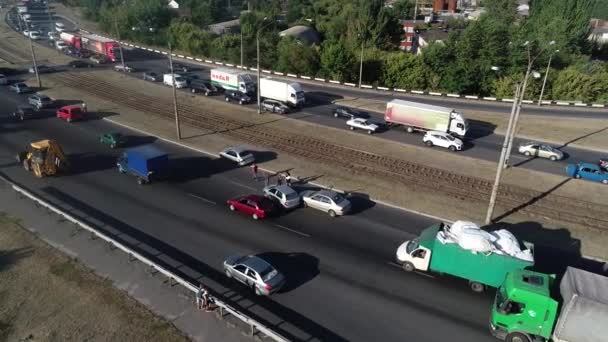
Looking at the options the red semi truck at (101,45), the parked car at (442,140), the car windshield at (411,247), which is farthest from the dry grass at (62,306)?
the red semi truck at (101,45)

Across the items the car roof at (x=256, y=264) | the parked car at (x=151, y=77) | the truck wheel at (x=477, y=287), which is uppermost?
the parked car at (x=151, y=77)

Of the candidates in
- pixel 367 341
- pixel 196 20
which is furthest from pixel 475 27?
pixel 196 20

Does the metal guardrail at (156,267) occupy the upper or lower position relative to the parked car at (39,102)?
lower

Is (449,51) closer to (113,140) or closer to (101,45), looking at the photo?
(113,140)

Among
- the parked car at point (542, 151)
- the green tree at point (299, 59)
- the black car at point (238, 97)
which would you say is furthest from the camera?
the green tree at point (299, 59)

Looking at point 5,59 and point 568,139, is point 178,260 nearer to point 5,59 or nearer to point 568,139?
point 568,139

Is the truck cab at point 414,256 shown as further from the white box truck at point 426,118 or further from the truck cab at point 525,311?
the white box truck at point 426,118

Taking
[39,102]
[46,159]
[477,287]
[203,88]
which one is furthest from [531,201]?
[39,102]

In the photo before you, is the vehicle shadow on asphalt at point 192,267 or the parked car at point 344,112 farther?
the parked car at point 344,112
